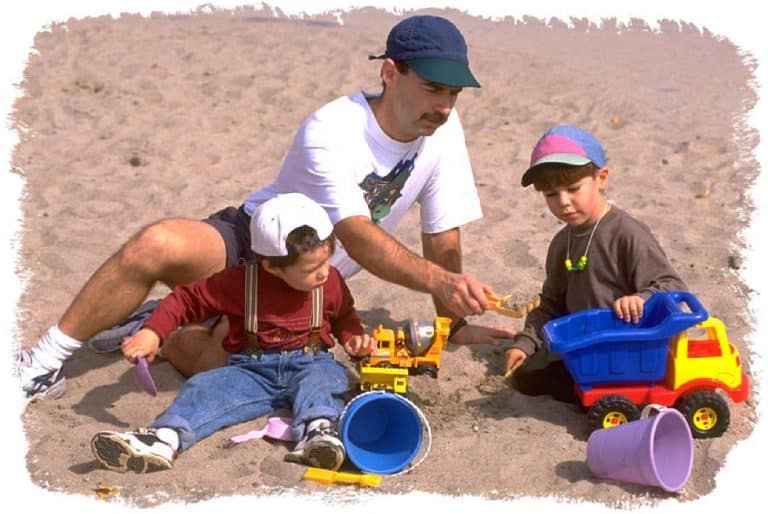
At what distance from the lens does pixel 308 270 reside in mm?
3824

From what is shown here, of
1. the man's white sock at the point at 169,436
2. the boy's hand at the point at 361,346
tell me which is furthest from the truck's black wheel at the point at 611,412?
the man's white sock at the point at 169,436

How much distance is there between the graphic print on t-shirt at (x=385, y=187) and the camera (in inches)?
174

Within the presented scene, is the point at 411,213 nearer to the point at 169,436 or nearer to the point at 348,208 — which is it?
the point at 348,208

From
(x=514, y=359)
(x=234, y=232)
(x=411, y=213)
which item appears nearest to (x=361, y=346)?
(x=514, y=359)

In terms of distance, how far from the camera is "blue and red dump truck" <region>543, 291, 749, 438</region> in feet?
12.2

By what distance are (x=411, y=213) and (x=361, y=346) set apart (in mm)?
2565

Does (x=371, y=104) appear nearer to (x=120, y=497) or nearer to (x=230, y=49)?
(x=120, y=497)

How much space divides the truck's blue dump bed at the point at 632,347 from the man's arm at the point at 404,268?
34 cm

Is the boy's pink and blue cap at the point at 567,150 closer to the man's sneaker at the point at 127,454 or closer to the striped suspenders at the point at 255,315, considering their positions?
the striped suspenders at the point at 255,315

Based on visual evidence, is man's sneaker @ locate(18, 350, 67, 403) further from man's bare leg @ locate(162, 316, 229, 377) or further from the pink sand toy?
the pink sand toy

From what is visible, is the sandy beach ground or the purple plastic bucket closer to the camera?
the purple plastic bucket

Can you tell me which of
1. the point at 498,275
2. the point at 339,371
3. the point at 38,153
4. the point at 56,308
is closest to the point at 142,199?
the point at 38,153

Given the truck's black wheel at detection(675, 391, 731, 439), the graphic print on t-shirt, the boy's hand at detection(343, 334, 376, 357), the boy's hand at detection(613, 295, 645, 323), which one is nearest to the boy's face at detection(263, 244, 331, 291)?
the boy's hand at detection(343, 334, 376, 357)

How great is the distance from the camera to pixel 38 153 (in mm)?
6969
